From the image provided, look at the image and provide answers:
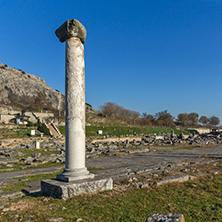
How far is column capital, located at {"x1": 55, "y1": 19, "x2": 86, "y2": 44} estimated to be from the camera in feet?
22.6

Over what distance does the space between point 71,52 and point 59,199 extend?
4.37 m

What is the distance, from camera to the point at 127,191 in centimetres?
634

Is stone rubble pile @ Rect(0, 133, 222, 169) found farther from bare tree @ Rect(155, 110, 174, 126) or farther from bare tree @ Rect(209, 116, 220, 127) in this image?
bare tree @ Rect(209, 116, 220, 127)

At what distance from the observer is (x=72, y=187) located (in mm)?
5645

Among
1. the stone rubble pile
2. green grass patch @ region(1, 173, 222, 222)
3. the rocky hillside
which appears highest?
the rocky hillside

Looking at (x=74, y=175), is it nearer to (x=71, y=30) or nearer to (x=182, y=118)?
(x=71, y=30)

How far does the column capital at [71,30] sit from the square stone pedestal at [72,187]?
4.49 m

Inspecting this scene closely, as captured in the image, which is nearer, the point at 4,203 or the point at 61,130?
the point at 4,203

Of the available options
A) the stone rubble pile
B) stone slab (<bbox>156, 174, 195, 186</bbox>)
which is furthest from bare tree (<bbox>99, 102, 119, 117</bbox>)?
stone slab (<bbox>156, 174, 195, 186</bbox>)

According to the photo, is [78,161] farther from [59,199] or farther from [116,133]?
[116,133]

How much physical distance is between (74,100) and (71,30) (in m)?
2.28

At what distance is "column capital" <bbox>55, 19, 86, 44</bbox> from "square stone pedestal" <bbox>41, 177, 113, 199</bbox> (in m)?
4.49

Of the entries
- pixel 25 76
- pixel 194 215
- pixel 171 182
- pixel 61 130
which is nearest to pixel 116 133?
pixel 61 130

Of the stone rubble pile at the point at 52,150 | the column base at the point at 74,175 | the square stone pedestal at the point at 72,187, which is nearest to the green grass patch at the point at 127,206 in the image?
the square stone pedestal at the point at 72,187
